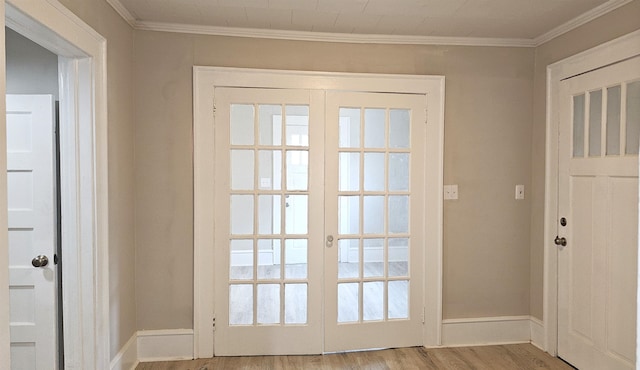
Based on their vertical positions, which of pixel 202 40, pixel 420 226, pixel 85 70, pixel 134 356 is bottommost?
pixel 134 356

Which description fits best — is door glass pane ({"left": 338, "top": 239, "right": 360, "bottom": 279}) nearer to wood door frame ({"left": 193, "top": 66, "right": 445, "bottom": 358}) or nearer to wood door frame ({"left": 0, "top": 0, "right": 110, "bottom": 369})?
wood door frame ({"left": 193, "top": 66, "right": 445, "bottom": 358})

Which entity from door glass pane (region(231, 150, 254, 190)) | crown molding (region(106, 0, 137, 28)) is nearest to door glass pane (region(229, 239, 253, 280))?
door glass pane (region(231, 150, 254, 190))

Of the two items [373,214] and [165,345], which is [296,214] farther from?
[165,345]

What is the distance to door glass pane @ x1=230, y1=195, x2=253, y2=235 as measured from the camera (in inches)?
119

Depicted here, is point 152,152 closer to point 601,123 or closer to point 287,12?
point 287,12

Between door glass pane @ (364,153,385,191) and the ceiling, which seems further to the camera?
door glass pane @ (364,153,385,191)

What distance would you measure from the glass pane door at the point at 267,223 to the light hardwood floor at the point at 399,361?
101 millimetres

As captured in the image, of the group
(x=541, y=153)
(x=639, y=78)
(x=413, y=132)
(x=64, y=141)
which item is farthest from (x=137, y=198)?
(x=639, y=78)

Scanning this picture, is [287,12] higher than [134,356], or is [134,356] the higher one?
[287,12]

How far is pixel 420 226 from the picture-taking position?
3.18 metres

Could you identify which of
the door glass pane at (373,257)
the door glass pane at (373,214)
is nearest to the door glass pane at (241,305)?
the door glass pane at (373,257)

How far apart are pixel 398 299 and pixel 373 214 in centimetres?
69

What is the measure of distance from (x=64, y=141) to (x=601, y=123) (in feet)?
10.4

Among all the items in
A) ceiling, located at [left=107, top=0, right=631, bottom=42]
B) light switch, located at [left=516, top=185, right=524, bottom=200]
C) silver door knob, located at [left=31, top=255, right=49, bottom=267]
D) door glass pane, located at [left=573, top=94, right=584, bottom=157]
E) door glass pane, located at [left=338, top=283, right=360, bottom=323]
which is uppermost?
ceiling, located at [left=107, top=0, right=631, bottom=42]
